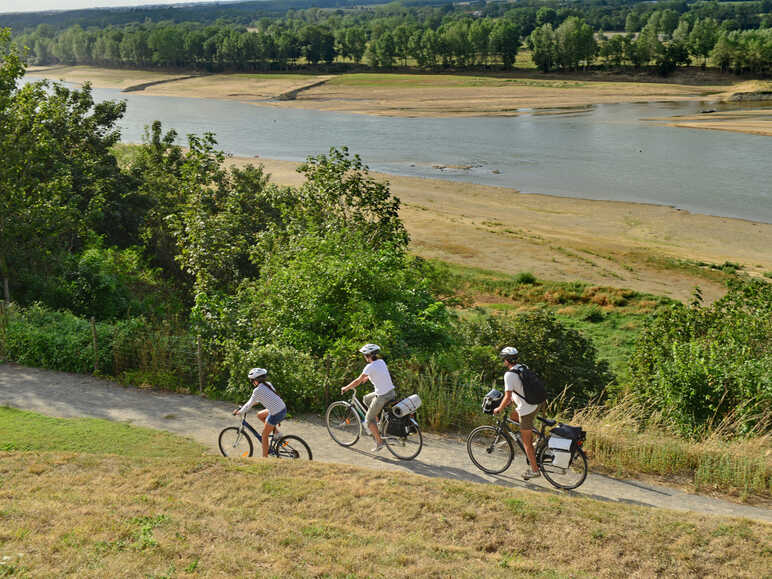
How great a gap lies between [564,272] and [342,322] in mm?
23329

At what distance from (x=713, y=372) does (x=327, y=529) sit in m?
8.42

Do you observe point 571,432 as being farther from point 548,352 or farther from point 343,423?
point 548,352

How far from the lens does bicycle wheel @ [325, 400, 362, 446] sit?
12117 millimetres

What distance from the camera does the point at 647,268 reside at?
118 feet

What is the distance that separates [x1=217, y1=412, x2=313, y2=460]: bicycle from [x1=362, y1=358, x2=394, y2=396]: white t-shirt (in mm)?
1464

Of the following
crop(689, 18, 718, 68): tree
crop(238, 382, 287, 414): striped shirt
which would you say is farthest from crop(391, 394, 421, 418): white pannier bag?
crop(689, 18, 718, 68): tree

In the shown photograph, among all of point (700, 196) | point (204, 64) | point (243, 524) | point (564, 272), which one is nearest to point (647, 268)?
point (564, 272)

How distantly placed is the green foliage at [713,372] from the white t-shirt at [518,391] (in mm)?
3915

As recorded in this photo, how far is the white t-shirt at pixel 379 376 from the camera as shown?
36.9 feet

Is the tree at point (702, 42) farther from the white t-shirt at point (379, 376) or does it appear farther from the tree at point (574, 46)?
the white t-shirt at point (379, 376)

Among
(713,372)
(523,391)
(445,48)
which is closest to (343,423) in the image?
(523,391)

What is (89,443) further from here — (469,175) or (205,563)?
(469,175)

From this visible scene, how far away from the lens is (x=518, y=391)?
10258 mm

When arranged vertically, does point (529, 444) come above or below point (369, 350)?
below
